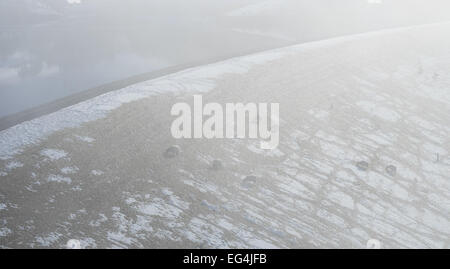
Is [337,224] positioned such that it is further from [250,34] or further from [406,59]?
[250,34]

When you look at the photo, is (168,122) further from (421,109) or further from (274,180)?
(421,109)

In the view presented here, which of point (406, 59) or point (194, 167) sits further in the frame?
point (406, 59)

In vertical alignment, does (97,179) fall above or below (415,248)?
above

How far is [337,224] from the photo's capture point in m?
17.5

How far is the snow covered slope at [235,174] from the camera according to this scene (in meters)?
15.7

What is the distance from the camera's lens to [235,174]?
64.1 ft

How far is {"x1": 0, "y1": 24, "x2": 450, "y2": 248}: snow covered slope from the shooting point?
15.7m

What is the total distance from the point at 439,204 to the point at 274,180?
28.0 ft
